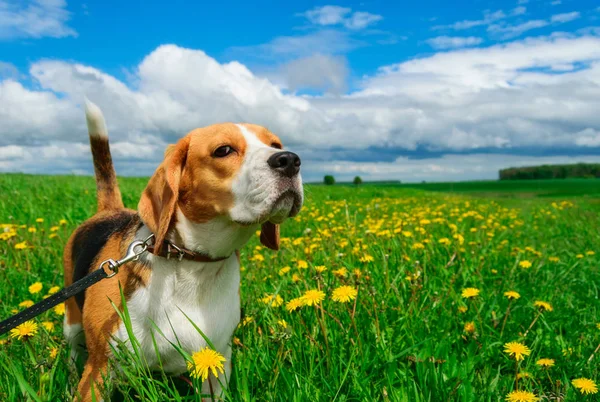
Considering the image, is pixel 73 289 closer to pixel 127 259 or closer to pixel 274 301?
pixel 127 259

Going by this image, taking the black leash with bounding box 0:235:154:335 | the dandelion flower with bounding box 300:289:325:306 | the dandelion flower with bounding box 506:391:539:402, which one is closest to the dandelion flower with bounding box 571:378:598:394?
the dandelion flower with bounding box 506:391:539:402

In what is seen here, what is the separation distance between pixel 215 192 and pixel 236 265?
48 cm

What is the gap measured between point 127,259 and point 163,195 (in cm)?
38

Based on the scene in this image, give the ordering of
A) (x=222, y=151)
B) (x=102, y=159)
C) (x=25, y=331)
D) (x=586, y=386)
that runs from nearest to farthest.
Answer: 1. (x=586, y=386)
2. (x=25, y=331)
3. (x=222, y=151)
4. (x=102, y=159)

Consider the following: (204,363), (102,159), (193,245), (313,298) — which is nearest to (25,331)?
(193,245)

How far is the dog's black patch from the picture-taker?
9.91 feet

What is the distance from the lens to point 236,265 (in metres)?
2.65

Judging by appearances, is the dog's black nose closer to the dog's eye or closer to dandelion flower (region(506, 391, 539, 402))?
the dog's eye

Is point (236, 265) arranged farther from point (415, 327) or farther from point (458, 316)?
point (458, 316)

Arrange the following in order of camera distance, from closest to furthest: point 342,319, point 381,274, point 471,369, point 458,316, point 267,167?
1. point 267,167
2. point 471,369
3. point 342,319
4. point 458,316
5. point 381,274

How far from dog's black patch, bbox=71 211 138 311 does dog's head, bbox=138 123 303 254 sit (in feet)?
1.75

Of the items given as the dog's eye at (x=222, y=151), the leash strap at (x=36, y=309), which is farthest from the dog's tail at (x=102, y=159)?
the leash strap at (x=36, y=309)

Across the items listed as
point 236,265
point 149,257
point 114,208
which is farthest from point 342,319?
point 114,208

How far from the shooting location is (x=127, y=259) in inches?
89.4
